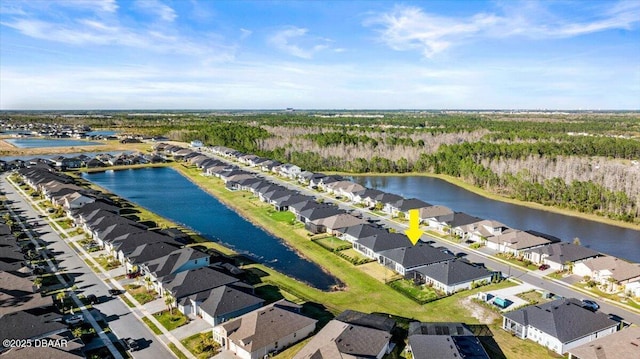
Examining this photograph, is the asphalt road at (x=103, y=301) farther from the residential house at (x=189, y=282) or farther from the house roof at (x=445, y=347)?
the house roof at (x=445, y=347)

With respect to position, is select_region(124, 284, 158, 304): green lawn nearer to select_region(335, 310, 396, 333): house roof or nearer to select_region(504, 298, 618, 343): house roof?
select_region(335, 310, 396, 333): house roof

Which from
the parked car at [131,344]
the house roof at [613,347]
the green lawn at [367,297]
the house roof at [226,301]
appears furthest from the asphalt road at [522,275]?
the parked car at [131,344]

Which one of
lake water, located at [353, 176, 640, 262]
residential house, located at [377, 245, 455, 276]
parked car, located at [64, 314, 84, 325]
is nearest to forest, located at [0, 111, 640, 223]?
lake water, located at [353, 176, 640, 262]

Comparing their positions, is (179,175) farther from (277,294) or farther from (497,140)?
(497,140)

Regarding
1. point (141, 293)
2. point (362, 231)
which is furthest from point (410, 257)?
point (141, 293)

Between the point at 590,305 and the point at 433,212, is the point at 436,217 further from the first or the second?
the point at 590,305

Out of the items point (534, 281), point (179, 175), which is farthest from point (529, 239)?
point (179, 175)
